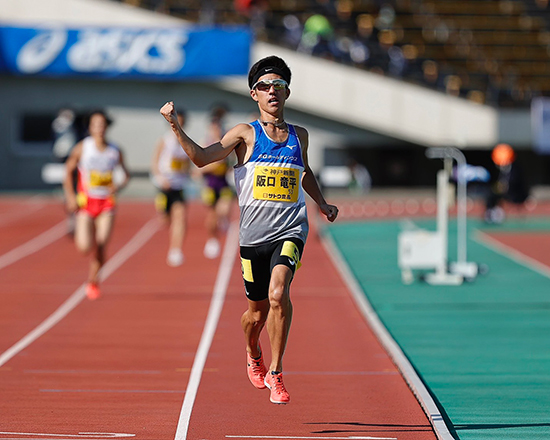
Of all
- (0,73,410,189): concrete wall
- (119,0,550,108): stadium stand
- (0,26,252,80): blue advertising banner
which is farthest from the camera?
(0,73,410,189): concrete wall

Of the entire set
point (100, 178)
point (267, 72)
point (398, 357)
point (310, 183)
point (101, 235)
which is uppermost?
point (100, 178)

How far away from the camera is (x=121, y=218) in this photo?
2397cm

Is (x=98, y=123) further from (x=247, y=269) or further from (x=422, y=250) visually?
(x=247, y=269)

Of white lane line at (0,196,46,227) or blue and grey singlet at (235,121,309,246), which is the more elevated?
white lane line at (0,196,46,227)

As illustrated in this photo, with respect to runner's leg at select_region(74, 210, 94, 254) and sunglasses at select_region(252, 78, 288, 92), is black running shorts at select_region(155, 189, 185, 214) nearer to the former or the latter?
runner's leg at select_region(74, 210, 94, 254)

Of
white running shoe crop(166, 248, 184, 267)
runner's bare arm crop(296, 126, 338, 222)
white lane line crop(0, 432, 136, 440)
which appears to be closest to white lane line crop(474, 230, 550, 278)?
white running shoe crop(166, 248, 184, 267)

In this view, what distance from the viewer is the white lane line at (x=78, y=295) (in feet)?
30.3

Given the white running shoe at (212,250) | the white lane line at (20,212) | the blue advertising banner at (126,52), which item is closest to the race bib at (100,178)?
the white running shoe at (212,250)

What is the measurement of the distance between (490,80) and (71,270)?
1958 centimetres

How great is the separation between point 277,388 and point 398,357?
2533 millimetres

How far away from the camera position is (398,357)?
8.55m

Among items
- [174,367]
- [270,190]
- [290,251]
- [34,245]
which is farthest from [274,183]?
[34,245]

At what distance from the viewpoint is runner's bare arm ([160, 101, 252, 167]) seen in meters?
5.78

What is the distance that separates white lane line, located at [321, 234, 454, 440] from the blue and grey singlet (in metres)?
1.33
